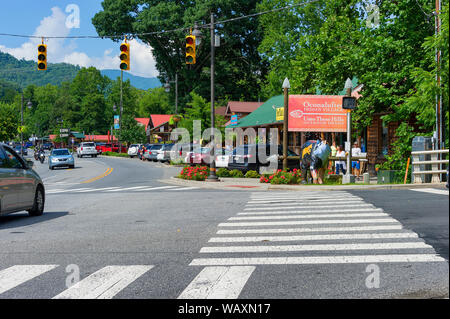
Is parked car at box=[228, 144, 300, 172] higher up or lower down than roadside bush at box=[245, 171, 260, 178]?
higher up

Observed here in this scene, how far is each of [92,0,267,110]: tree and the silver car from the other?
44.1 metres

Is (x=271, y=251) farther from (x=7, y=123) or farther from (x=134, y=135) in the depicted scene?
(x=134, y=135)

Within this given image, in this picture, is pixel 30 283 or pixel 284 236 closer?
pixel 30 283

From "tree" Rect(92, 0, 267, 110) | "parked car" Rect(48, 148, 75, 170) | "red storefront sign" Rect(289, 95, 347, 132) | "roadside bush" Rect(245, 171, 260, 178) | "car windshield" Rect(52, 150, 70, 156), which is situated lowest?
"roadside bush" Rect(245, 171, 260, 178)

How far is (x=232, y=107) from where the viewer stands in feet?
217

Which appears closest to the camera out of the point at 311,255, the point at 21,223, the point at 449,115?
the point at 449,115

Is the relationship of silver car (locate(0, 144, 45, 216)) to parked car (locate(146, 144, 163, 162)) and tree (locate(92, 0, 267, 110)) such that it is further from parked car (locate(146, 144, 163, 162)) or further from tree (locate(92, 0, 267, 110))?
tree (locate(92, 0, 267, 110))

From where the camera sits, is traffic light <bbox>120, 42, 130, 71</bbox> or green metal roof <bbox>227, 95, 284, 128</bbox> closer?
traffic light <bbox>120, 42, 130, 71</bbox>

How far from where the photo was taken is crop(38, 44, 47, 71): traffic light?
21.1 m

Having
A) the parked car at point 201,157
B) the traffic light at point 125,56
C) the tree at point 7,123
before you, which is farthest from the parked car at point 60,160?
the tree at point 7,123

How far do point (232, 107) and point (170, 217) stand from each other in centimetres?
5535

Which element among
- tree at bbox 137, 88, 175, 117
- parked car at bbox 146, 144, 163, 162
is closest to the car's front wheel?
parked car at bbox 146, 144, 163, 162
